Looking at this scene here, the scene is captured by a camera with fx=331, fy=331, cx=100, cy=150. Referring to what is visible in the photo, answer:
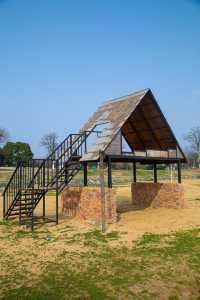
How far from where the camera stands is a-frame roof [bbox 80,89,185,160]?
15.1 meters

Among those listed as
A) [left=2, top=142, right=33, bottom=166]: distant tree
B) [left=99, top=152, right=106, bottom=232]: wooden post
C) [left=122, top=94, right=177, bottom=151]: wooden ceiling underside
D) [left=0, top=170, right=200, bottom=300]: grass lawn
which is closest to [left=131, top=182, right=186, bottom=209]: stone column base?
[left=122, top=94, right=177, bottom=151]: wooden ceiling underside

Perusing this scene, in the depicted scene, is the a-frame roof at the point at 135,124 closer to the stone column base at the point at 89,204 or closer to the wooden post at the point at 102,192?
the wooden post at the point at 102,192

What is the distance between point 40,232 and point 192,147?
96.9 meters

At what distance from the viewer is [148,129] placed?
717 inches

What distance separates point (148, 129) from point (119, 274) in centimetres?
1123

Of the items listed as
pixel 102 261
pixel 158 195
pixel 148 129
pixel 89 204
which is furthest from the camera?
pixel 158 195

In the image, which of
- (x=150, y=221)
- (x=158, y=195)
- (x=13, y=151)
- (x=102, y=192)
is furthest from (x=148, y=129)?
(x=13, y=151)

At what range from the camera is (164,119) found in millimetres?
17031

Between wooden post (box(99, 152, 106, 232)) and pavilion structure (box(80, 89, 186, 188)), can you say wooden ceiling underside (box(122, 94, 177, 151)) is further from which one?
wooden post (box(99, 152, 106, 232))

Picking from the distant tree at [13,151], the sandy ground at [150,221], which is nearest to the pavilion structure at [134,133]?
the sandy ground at [150,221]

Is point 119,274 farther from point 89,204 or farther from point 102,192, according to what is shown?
point 89,204

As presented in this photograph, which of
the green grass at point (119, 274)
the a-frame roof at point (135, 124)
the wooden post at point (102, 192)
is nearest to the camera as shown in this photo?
the green grass at point (119, 274)

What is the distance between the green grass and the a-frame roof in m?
5.32

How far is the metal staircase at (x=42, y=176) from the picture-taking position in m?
14.2
